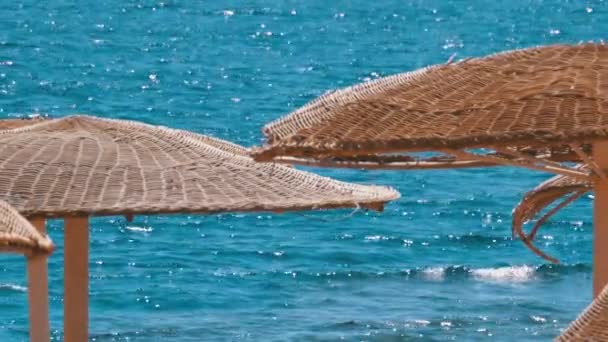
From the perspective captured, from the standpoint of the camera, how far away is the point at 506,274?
13406 mm

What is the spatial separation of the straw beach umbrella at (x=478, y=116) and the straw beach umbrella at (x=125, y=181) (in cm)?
51

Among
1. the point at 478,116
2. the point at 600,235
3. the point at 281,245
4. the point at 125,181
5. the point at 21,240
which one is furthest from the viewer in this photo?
the point at 281,245

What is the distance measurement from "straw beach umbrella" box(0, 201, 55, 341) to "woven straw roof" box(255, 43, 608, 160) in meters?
0.87

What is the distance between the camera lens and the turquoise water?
11352 millimetres

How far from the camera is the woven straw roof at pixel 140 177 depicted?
5949mm

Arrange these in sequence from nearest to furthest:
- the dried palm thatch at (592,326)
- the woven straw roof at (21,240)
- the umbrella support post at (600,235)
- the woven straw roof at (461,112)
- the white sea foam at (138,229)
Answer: the dried palm thatch at (592,326) → the woven straw roof at (21,240) → the woven straw roof at (461,112) → the umbrella support post at (600,235) → the white sea foam at (138,229)

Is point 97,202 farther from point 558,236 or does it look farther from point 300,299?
point 558,236

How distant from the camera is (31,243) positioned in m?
4.30

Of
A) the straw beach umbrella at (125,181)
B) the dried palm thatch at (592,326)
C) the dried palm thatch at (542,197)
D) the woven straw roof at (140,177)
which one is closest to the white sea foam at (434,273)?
the dried palm thatch at (542,197)

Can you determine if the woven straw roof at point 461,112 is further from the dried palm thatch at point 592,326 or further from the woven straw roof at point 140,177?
the dried palm thatch at point 592,326

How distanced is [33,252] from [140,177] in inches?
75.9

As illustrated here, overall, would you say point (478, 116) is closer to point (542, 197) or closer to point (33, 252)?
point (33, 252)

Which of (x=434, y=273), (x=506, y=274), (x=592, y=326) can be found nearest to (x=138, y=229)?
(x=434, y=273)

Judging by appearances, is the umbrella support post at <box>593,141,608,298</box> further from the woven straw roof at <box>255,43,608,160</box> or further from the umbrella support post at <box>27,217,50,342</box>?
the umbrella support post at <box>27,217,50,342</box>
